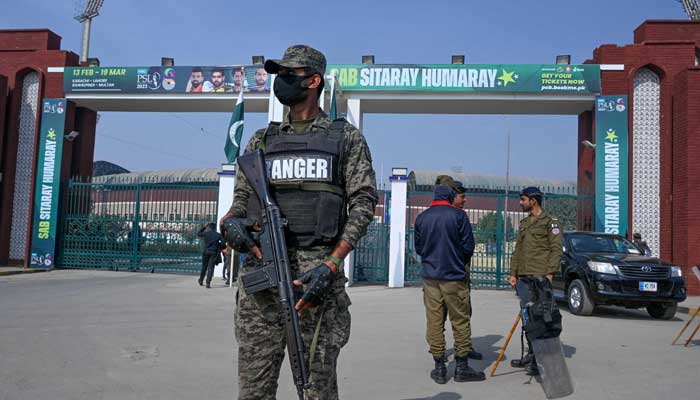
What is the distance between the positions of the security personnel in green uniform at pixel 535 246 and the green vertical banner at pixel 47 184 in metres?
13.8


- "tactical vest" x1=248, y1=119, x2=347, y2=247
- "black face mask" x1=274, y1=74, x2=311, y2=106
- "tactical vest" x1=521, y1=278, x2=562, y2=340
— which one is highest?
"black face mask" x1=274, y1=74, x2=311, y2=106

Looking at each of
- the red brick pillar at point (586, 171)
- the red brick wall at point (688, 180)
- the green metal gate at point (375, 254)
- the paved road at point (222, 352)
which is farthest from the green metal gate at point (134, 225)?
the red brick wall at point (688, 180)

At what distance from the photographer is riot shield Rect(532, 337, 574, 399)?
4484mm

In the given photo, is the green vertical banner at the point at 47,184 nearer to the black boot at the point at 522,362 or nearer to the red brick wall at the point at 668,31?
the black boot at the point at 522,362

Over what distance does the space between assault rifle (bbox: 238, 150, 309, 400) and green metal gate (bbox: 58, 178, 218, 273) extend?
41.8 ft

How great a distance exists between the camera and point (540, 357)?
4.64m

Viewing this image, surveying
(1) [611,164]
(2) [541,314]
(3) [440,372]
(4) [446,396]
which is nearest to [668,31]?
(1) [611,164]

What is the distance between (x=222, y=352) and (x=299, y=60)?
157 inches

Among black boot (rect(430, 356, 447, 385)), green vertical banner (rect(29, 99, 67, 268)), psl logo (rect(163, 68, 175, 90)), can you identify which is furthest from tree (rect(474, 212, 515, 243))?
green vertical banner (rect(29, 99, 67, 268))

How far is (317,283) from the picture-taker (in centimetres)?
236

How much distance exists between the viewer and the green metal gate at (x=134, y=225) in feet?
49.7

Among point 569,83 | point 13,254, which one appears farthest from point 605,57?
point 13,254

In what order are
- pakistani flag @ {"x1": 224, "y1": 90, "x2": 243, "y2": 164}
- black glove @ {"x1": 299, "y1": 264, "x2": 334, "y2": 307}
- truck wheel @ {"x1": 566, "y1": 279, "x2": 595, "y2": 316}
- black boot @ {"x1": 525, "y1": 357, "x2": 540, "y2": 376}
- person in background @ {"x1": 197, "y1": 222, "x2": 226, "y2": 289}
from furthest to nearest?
1. pakistani flag @ {"x1": 224, "y1": 90, "x2": 243, "y2": 164}
2. person in background @ {"x1": 197, "y1": 222, "x2": 226, "y2": 289}
3. truck wheel @ {"x1": 566, "y1": 279, "x2": 595, "y2": 316}
4. black boot @ {"x1": 525, "y1": 357, "x2": 540, "y2": 376}
5. black glove @ {"x1": 299, "y1": 264, "x2": 334, "y2": 307}

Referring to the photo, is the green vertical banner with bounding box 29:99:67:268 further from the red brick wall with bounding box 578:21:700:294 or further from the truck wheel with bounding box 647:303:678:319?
the red brick wall with bounding box 578:21:700:294
